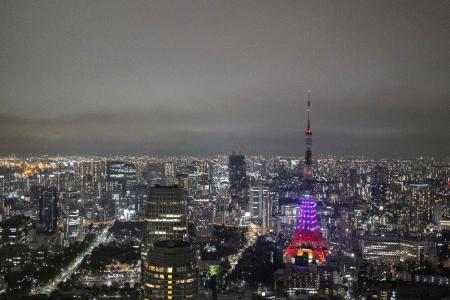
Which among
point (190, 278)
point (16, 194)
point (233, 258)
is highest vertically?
point (16, 194)

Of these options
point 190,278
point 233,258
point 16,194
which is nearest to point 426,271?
point 233,258

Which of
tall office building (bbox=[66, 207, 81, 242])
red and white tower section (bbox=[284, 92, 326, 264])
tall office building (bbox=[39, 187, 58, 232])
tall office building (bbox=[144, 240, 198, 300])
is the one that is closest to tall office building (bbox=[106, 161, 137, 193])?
tall office building (bbox=[66, 207, 81, 242])

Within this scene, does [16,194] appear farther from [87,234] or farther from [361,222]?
[361,222]

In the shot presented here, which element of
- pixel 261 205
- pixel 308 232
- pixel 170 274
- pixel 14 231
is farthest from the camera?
pixel 261 205

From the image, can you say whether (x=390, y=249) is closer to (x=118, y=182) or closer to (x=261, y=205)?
(x=261, y=205)

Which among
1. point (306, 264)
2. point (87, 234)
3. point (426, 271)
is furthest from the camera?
point (87, 234)

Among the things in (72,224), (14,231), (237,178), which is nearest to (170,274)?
(14,231)
